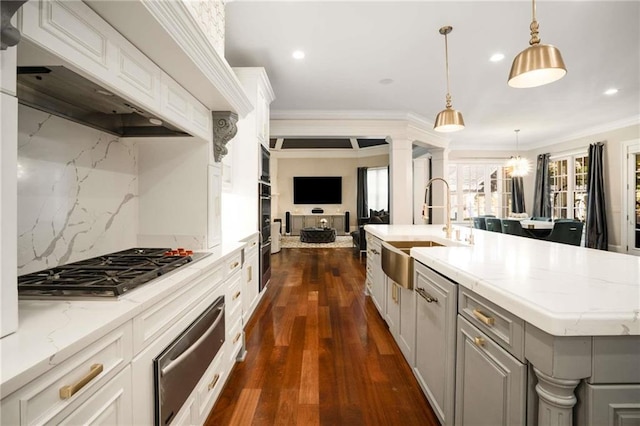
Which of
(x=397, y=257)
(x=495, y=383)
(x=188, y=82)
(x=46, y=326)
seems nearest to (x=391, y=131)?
(x=397, y=257)

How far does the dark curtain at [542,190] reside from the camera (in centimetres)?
711

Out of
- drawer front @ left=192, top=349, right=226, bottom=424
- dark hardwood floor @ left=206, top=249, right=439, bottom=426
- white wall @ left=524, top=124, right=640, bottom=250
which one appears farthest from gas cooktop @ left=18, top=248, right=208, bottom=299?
white wall @ left=524, top=124, right=640, bottom=250

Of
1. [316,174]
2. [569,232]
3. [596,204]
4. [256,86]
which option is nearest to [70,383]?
[256,86]

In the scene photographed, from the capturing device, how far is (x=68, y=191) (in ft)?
4.57

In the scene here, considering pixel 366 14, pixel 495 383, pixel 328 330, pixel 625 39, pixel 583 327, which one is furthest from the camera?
pixel 625 39

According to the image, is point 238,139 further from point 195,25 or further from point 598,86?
point 598,86

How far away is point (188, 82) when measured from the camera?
5.29ft

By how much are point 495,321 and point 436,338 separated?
539 mm

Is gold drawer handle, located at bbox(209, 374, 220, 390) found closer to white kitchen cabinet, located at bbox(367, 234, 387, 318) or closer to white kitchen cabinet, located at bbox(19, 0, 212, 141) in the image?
white kitchen cabinet, located at bbox(19, 0, 212, 141)

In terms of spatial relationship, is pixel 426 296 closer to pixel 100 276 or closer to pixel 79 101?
pixel 100 276

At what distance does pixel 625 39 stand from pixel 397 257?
3.41 metres

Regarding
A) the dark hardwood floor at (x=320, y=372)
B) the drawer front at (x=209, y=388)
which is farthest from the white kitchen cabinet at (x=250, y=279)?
the drawer front at (x=209, y=388)

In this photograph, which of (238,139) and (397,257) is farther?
(238,139)

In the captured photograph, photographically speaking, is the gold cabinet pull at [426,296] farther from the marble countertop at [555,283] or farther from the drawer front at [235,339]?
the drawer front at [235,339]
